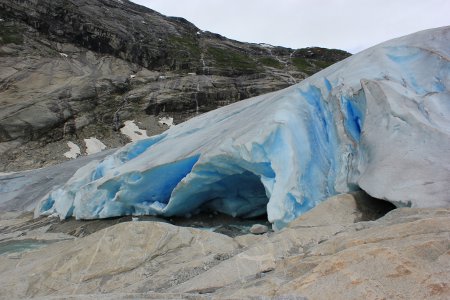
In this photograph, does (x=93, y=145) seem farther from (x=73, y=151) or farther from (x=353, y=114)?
(x=353, y=114)

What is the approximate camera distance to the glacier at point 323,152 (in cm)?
700

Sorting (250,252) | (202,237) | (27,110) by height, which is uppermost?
(250,252)

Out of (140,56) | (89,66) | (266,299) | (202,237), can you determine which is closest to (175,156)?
(202,237)

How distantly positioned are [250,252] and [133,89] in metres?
41.1

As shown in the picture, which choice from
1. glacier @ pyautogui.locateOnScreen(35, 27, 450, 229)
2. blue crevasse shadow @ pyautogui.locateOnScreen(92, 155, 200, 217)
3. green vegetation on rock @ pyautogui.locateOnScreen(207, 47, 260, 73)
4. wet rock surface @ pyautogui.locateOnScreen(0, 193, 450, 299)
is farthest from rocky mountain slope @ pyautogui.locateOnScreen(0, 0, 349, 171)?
wet rock surface @ pyautogui.locateOnScreen(0, 193, 450, 299)

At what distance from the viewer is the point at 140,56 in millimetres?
49562

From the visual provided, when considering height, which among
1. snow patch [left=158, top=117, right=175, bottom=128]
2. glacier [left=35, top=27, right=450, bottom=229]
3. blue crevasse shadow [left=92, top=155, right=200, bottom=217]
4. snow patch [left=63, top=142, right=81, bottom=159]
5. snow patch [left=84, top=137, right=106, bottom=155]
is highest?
glacier [left=35, top=27, right=450, bottom=229]

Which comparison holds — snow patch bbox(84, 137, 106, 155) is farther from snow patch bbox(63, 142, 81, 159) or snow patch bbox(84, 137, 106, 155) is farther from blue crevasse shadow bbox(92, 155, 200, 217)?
blue crevasse shadow bbox(92, 155, 200, 217)

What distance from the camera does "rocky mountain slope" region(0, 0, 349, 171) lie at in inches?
1457

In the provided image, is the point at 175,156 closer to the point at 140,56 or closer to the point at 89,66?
the point at 89,66

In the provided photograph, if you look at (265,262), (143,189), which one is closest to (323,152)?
(143,189)

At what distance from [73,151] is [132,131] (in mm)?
6144

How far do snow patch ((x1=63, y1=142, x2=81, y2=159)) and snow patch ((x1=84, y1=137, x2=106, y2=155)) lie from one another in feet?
2.70

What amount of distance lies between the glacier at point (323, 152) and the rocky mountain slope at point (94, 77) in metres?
25.5
